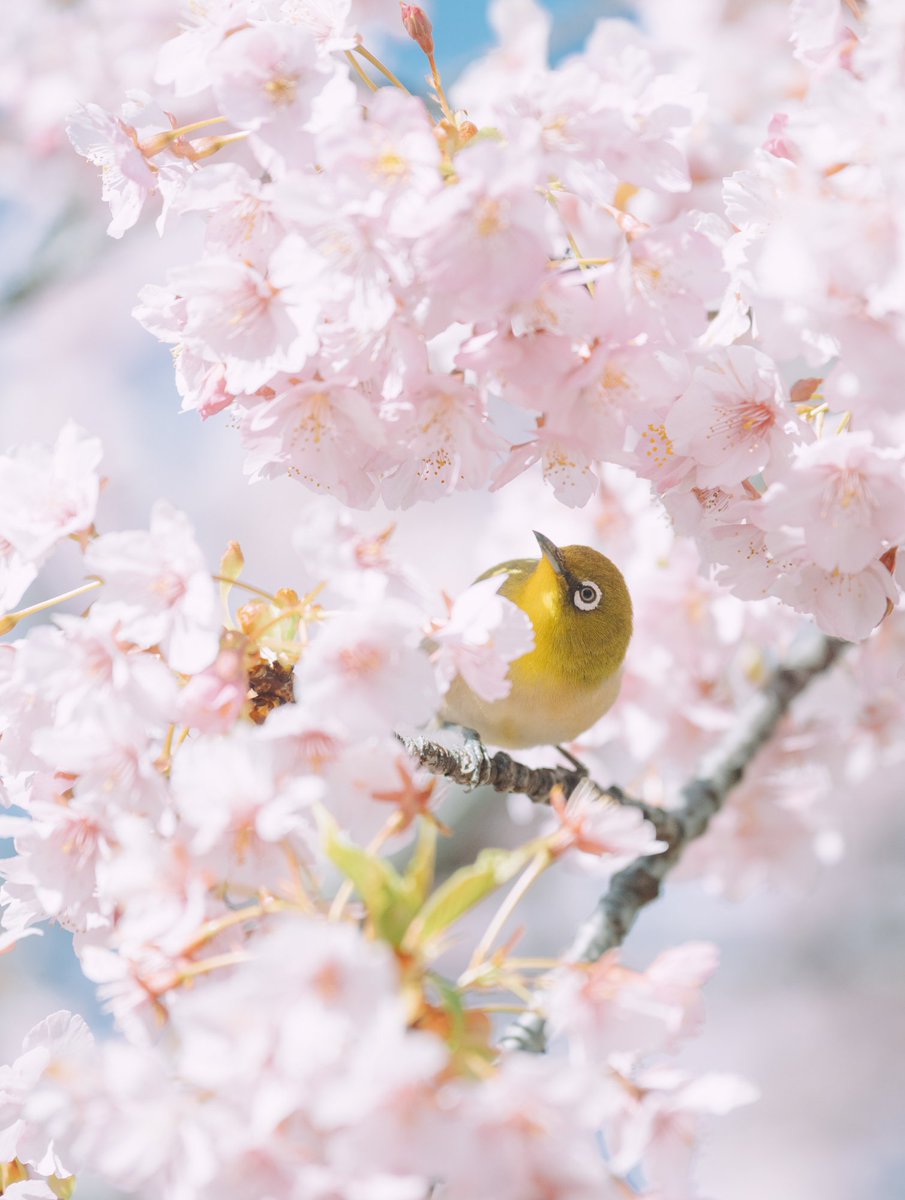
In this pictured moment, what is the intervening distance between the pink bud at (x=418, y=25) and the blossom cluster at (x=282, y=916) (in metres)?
0.84

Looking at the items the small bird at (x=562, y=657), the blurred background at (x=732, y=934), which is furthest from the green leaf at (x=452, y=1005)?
the blurred background at (x=732, y=934)

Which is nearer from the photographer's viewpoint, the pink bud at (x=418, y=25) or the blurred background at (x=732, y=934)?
the pink bud at (x=418, y=25)

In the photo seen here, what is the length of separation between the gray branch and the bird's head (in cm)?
29

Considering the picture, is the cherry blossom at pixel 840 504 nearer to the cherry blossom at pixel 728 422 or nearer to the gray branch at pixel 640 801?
the cherry blossom at pixel 728 422

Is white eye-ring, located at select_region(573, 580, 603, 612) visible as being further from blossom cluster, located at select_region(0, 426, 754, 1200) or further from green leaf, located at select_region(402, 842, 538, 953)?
green leaf, located at select_region(402, 842, 538, 953)

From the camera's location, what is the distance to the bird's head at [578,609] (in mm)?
2814

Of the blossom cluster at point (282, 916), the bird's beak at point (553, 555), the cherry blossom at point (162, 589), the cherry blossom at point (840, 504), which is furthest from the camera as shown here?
the bird's beak at point (553, 555)

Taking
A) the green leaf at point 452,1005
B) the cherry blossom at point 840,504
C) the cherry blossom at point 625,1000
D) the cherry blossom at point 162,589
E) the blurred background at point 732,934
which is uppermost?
the cherry blossom at point 162,589

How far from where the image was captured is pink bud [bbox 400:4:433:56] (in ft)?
5.97

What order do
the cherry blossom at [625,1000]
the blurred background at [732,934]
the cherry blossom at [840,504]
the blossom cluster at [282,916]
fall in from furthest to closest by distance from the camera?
the blurred background at [732,934], the cherry blossom at [840,504], the cherry blossom at [625,1000], the blossom cluster at [282,916]

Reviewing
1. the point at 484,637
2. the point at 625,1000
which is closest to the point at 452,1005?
the point at 625,1000

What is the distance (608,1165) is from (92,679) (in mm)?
815

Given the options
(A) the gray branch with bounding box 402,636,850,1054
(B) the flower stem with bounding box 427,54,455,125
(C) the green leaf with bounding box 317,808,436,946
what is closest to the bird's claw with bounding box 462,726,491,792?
(A) the gray branch with bounding box 402,636,850,1054

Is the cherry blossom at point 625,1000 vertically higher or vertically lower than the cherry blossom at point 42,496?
lower
